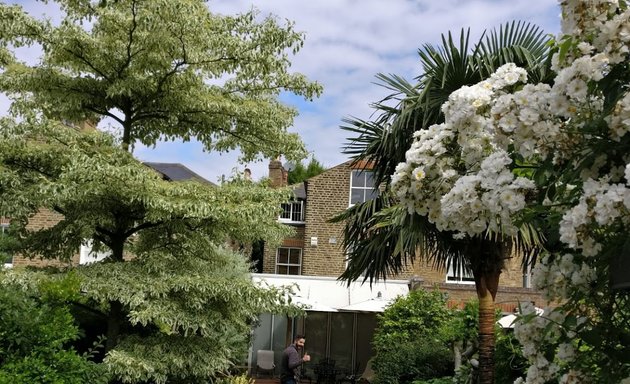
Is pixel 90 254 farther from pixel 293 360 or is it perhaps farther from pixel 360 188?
pixel 360 188

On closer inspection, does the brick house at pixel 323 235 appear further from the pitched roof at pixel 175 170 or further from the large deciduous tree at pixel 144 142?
the large deciduous tree at pixel 144 142

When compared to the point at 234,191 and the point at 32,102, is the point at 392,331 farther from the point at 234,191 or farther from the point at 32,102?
the point at 32,102

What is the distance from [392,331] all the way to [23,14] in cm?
1136

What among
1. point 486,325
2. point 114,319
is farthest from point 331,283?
point 486,325

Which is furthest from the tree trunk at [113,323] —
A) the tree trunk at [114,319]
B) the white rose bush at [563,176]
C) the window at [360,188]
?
the window at [360,188]

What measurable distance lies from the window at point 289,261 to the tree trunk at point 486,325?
16226 mm

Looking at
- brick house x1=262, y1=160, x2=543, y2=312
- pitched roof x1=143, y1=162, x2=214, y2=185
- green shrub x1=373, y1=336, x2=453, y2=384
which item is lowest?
green shrub x1=373, y1=336, x2=453, y2=384

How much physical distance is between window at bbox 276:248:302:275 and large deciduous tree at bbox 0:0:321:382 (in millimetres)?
14254

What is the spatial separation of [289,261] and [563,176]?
23.9 metres

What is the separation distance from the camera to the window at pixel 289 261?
26281mm

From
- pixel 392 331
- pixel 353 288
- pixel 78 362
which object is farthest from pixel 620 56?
pixel 353 288

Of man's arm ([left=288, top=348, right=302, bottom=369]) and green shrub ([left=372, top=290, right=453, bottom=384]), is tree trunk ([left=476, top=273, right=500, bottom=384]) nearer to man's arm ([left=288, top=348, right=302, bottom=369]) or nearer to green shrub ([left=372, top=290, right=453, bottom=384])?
green shrub ([left=372, top=290, right=453, bottom=384])

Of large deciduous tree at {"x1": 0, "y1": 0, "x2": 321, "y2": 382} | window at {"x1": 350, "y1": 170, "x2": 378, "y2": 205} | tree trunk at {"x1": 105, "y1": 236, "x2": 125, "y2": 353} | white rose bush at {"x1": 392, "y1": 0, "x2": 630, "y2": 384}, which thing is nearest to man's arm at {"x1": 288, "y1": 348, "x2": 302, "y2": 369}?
large deciduous tree at {"x1": 0, "y1": 0, "x2": 321, "y2": 382}

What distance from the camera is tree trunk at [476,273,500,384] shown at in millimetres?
10008
